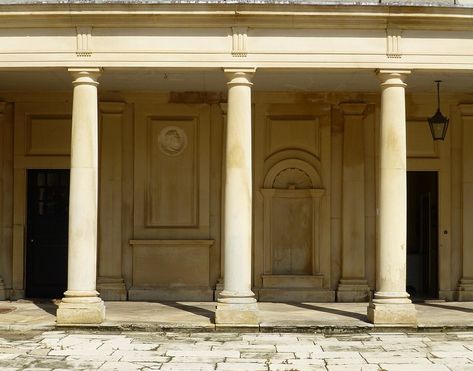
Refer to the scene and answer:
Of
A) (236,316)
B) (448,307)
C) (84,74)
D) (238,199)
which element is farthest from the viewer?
(448,307)

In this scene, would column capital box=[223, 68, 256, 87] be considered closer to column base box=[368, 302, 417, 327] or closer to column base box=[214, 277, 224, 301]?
column base box=[368, 302, 417, 327]

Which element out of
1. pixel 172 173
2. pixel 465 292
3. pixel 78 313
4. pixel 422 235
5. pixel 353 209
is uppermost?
pixel 172 173

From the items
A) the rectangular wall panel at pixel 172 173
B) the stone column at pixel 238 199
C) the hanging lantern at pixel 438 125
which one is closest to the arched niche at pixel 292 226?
the rectangular wall panel at pixel 172 173

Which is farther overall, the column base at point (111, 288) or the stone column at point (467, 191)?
the stone column at point (467, 191)

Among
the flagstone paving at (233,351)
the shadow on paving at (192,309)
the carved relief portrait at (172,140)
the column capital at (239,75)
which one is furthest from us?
the carved relief portrait at (172,140)

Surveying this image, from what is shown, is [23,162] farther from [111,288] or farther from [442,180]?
[442,180]

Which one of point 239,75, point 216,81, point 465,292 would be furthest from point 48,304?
point 465,292

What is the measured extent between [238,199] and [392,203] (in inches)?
101

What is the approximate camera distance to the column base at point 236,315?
13.7 meters

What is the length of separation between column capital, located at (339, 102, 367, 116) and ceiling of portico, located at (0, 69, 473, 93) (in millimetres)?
323

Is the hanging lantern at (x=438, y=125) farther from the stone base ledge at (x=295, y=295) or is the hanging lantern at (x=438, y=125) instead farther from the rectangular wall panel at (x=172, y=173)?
the rectangular wall panel at (x=172, y=173)

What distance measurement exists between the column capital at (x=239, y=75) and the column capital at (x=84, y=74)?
215cm

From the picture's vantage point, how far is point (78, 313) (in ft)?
45.0

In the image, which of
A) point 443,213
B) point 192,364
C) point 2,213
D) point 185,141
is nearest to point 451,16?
point 443,213
